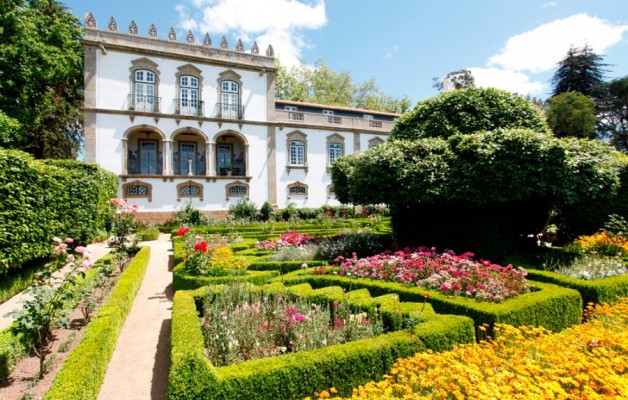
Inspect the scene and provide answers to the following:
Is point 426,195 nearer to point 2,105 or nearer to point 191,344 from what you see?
point 191,344

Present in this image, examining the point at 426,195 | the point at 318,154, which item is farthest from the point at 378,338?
the point at 318,154

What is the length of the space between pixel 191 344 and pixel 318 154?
83.6 ft

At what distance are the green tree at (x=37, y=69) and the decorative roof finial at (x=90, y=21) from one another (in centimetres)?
69

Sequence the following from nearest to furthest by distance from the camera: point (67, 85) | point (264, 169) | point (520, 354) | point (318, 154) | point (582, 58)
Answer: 1. point (520, 354)
2. point (67, 85)
3. point (264, 169)
4. point (318, 154)
5. point (582, 58)

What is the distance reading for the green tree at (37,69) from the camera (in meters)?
15.9

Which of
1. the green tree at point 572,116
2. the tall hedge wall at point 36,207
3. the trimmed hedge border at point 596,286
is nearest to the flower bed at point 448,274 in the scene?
the trimmed hedge border at point 596,286

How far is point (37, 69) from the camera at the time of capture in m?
16.6

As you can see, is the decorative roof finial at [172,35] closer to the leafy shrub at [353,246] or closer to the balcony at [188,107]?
the balcony at [188,107]

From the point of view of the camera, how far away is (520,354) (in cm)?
381

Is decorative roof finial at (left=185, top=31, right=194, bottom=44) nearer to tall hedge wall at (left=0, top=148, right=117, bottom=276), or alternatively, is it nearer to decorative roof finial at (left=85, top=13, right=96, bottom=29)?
decorative roof finial at (left=85, top=13, right=96, bottom=29)

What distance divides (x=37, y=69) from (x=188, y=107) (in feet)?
29.5

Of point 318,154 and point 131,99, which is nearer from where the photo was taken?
point 131,99

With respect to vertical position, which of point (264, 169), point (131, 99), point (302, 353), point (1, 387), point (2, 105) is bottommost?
point (1, 387)

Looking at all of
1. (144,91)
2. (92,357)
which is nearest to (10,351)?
(92,357)
